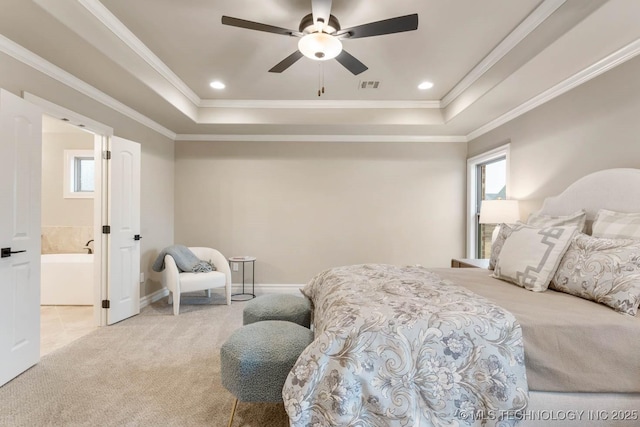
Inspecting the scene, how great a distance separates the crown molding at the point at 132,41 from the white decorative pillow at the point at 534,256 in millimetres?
3459

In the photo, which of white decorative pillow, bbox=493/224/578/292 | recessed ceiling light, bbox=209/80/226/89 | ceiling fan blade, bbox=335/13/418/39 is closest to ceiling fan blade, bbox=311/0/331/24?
→ ceiling fan blade, bbox=335/13/418/39

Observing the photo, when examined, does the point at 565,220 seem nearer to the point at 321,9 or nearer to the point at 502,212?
the point at 502,212

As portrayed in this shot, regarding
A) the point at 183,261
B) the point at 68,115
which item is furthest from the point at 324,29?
the point at 183,261

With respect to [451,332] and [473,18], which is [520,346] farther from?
[473,18]

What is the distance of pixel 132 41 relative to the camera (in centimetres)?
258

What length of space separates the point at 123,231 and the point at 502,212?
4.27 meters

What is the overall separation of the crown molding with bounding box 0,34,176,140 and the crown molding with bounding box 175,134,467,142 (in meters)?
0.85

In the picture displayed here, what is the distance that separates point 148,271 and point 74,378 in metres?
2.00

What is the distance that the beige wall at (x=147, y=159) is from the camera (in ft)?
8.63

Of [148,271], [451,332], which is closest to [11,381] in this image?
→ [148,271]

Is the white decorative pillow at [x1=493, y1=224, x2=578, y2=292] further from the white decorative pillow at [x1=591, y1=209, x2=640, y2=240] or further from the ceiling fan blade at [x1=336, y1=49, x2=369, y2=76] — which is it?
the ceiling fan blade at [x1=336, y1=49, x2=369, y2=76]

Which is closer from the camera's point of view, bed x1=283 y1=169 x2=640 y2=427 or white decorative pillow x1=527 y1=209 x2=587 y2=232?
bed x1=283 y1=169 x2=640 y2=427

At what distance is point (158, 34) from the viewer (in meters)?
2.55

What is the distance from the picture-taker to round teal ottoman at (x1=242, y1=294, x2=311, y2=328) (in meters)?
2.33
